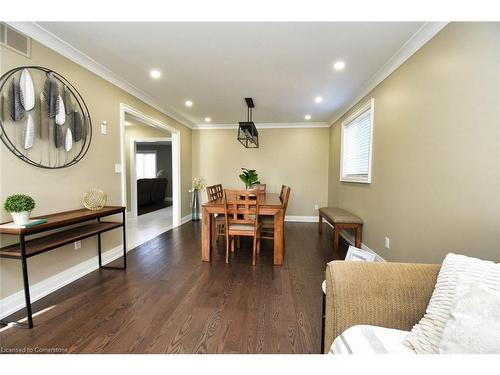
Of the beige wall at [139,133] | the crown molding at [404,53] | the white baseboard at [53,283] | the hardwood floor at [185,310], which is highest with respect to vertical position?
the crown molding at [404,53]

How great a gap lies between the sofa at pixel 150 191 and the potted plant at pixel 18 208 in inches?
215

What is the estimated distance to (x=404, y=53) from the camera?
202 centimetres

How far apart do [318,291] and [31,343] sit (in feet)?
7.19

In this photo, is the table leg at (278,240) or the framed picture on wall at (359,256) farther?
the table leg at (278,240)

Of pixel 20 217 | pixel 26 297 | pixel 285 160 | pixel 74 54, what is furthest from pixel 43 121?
pixel 285 160

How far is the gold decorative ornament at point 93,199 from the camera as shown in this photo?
2.18 metres

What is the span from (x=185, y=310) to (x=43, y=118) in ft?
6.96

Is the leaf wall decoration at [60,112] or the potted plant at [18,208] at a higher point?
the leaf wall decoration at [60,112]

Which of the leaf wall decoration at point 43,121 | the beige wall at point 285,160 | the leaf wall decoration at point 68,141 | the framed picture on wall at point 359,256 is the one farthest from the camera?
the beige wall at point 285,160

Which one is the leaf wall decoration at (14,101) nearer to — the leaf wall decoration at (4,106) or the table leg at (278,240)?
the leaf wall decoration at (4,106)

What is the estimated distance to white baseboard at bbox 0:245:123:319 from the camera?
1617 mm

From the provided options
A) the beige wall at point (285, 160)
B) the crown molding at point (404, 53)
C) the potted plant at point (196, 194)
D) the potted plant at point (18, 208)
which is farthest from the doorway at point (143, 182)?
the crown molding at point (404, 53)

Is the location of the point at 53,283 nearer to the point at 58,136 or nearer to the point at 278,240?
the point at 58,136

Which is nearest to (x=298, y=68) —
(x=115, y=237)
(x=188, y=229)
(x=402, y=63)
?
(x=402, y=63)
